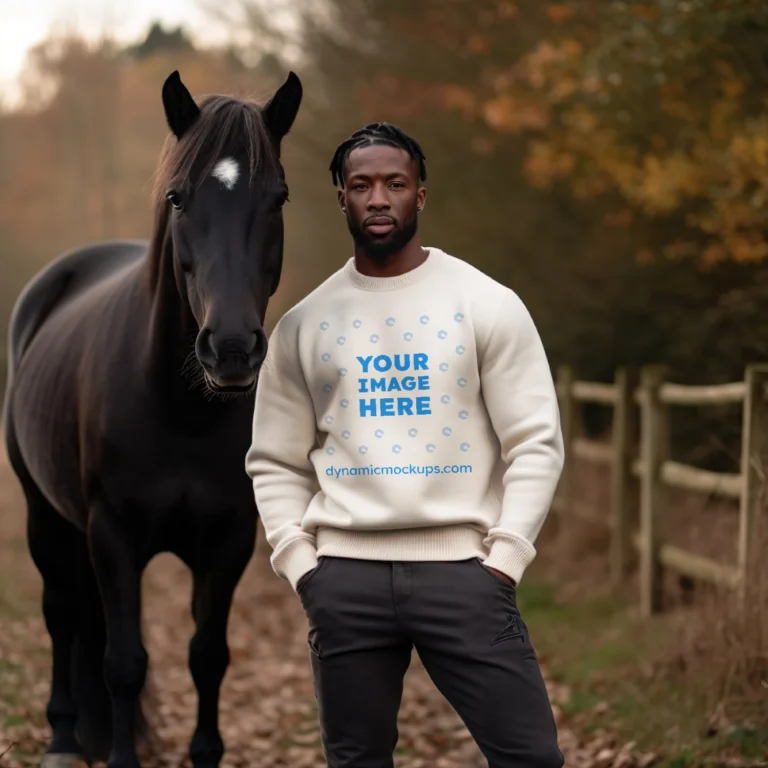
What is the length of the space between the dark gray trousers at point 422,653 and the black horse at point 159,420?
1.93 feet

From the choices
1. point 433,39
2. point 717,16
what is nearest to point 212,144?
point 717,16

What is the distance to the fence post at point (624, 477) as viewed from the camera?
27.6ft

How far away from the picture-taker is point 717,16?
20.9 feet

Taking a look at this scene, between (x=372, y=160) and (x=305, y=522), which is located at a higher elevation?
(x=372, y=160)

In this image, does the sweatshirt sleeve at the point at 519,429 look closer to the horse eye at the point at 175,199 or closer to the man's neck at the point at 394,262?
the man's neck at the point at 394,262

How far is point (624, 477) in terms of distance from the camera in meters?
8.46

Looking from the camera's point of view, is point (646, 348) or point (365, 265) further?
point (646, 348)

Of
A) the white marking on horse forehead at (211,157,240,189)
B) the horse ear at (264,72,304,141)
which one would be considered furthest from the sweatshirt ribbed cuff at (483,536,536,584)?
the horse ear at (264,72,304,141)

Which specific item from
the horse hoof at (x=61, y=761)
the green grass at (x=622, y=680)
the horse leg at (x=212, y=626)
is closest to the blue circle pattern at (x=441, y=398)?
the horse leg at (x=212, y=626)

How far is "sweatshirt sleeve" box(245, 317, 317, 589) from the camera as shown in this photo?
2918mm

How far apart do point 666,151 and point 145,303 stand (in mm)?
5278

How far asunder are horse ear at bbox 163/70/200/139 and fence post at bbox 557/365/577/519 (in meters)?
6.64

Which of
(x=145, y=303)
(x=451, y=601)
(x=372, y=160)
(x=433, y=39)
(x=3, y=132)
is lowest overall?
(x=451, y=601)

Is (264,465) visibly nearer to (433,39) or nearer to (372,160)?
(372,160)
